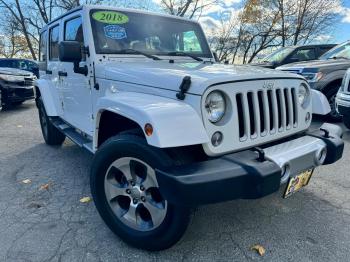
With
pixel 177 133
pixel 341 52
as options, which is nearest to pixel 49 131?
pixel 177 133

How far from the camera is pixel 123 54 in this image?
330 centimetres

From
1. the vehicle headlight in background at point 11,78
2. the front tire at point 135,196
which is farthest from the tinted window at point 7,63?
the front tire at point 135,196

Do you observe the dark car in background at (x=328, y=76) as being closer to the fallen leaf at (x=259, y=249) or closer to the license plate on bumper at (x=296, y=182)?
the license plate on bumper at (x=296, y=182)

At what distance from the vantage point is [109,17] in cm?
341

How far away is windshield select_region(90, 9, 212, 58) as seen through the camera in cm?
332

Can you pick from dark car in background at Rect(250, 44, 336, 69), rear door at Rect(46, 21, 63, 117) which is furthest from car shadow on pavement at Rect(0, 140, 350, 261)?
dark car in background at Rect(250, 44, 336, 69)

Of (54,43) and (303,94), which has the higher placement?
(54,43)

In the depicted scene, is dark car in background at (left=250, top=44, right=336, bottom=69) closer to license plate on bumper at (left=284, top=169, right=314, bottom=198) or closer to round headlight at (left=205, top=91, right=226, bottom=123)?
license plate on bumper at (left=284, top=169, right=314, bottom=198)

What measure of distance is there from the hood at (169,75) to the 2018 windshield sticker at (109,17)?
21.8 inches

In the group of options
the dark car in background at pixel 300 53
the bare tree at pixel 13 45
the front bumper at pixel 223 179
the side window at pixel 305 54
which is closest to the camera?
the front bumper at pixel 223 179

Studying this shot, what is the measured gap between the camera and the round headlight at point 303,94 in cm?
285

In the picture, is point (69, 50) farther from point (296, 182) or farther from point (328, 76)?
point (328, 76)

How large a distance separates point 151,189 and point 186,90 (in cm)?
77

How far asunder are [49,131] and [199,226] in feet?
11.5
